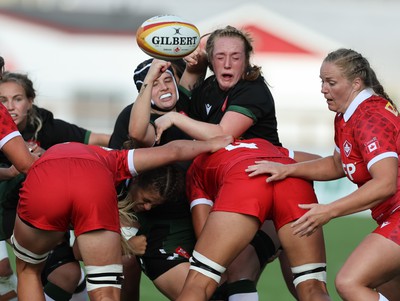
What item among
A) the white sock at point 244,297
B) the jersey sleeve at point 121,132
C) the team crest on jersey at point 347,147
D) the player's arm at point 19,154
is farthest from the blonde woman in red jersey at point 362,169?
the player's arm at point 19,154

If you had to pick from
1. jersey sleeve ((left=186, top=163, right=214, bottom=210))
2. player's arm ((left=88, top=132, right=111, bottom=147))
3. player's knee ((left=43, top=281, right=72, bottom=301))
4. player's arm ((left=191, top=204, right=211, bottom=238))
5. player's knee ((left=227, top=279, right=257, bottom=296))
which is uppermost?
player's arm ((left=88, top=132, right=111, bottom=147))

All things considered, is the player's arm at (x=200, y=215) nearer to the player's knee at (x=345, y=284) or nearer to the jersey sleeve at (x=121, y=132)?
the jersey sleeve at (x=121, y=132)

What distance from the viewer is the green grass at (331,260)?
281 inches

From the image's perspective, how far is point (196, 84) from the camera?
19.7 feet

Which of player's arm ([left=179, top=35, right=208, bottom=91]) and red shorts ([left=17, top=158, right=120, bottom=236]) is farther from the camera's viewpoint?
player's arm ([left=179, top=35, right=208, bottom=91])

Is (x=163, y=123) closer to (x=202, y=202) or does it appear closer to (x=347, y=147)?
(x=202, y=202)

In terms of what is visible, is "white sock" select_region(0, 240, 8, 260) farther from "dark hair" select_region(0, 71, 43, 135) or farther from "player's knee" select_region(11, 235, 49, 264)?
"player's knee" select_region(11, 235, 49, 264)

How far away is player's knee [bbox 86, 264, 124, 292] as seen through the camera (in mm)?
4837

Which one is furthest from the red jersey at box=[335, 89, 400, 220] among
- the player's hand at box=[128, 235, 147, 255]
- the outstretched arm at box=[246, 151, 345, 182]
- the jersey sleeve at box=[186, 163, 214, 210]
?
the player's hand at box=[128, 235, 147, 255]

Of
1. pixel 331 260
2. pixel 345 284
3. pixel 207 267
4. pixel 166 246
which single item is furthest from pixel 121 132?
pixel 331 260

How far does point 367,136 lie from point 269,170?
58 centimetres

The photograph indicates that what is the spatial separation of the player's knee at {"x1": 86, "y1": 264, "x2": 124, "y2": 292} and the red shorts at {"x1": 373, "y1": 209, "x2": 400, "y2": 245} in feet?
4.71

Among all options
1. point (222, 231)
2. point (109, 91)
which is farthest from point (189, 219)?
point (109, 91)

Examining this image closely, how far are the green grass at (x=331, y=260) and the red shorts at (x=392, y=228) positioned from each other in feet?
7.43
